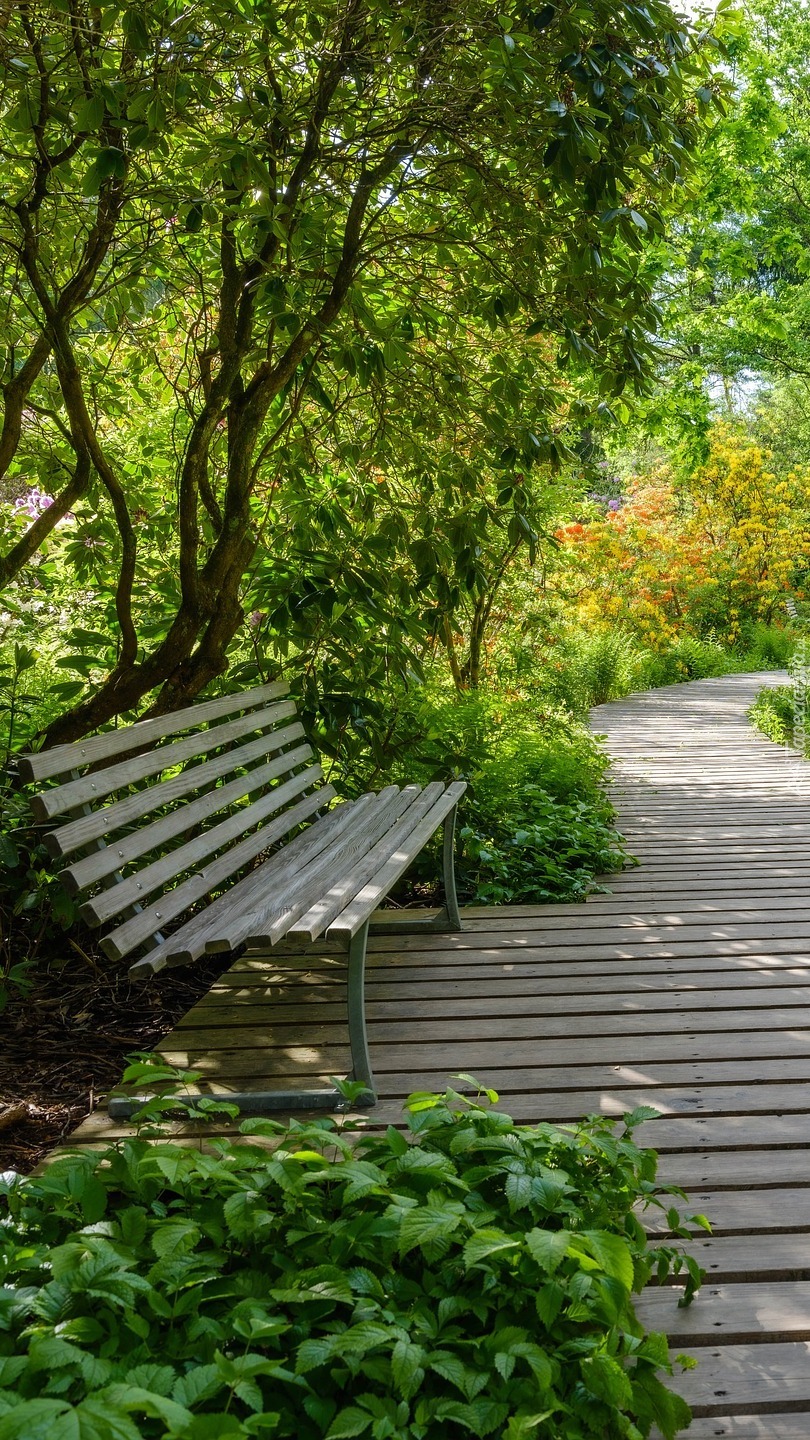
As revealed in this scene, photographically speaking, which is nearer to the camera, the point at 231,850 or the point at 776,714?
the point at 231,850

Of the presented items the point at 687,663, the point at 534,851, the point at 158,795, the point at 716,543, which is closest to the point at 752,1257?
the point at 158,795

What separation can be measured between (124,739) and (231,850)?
60cm

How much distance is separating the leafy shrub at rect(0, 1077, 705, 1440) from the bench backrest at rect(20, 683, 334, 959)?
25.7 inches

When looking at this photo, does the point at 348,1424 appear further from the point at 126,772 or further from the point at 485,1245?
the point at 126,772

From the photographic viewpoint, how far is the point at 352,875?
3213 millimetres

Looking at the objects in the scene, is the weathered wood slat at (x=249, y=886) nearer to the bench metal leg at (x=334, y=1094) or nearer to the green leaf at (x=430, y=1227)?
the bench metal leg at (x=334, y=1094)

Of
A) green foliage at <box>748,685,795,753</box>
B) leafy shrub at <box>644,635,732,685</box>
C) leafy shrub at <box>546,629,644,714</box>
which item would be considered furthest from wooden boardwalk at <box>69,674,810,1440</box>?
leafy shrub at <box>644,635,732,685</box>

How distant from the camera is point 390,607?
4.55 meters

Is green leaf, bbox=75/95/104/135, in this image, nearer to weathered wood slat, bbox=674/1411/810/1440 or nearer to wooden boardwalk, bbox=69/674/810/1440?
wooden boardwalk, bbox=69/674/810/1440

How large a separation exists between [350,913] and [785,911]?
8.49 ft

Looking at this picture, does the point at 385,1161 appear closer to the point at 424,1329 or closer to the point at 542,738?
the point at 424,1329

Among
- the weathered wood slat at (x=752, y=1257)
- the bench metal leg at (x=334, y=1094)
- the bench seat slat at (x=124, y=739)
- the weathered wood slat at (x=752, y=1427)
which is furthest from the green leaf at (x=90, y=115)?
the weathered wood slat at (x=752, y=1427)

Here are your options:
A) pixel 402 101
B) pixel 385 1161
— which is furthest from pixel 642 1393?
pixel 402 101

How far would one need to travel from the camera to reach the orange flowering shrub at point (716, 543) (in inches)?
721
